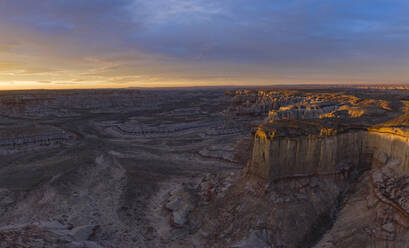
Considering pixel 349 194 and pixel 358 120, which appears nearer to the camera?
pixel 349 194

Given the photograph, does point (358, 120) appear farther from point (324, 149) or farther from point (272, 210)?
point (272, 210)

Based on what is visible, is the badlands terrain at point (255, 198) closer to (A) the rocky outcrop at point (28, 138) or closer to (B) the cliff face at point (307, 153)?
(B) the cliff face at point (307, 153)

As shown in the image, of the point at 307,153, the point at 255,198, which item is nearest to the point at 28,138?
the point at 255,198

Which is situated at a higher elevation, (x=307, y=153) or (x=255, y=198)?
(x=307, y=153)

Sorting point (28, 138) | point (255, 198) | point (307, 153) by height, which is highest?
point (307, 153)

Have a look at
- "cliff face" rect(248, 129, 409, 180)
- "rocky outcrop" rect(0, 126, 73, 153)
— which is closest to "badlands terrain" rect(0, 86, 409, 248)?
"cliff face" rect(248, 129, 409, 180)

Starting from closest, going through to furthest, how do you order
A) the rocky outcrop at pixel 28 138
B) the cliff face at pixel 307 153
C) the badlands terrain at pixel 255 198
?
the badlands terrain at pixel 255 198
the cliff face at pixel 307 153
the rocky outcrop at pixel 28 138

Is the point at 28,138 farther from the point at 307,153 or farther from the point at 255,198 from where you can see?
the point at 307,153

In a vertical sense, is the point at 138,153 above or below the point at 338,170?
below

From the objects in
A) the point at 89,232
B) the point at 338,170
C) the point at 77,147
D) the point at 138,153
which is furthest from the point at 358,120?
the point at 77,147

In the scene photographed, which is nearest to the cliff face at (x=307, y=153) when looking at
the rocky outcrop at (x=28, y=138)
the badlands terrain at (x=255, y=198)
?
the badlands terrain at (x=255, y=198)

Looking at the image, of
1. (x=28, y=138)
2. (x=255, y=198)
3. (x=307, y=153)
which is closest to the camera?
(x=255, y=198)
